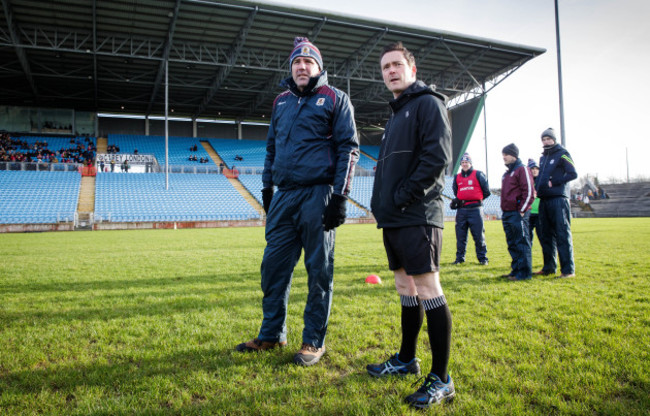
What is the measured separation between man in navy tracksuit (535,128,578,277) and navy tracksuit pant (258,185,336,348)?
4463mm

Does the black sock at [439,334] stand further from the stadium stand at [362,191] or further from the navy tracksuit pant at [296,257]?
the stadium stand at [362,191]

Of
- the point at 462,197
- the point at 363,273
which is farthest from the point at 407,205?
the point at 462,197

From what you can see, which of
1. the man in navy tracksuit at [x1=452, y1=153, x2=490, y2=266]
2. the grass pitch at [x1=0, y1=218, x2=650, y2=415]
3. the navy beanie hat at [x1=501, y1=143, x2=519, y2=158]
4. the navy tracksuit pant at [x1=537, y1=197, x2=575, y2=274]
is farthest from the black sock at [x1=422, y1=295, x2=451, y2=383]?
the man in navy tracksuit at [x1=452, y1=153, x2=490, y2=266]

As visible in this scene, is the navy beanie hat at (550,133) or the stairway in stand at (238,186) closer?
the navy beanie hat at (550,133)

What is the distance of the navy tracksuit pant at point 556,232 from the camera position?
5.61 meters

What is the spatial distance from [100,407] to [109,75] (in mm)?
32146

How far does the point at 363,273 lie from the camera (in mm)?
6133

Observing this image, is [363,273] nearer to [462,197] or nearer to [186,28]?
[462,197]

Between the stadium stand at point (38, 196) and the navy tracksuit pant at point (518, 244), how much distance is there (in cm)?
2315

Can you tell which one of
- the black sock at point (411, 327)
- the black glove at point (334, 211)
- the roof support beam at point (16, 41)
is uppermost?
the roof support beam at point (16, 41)

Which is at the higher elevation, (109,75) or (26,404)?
(109,75)

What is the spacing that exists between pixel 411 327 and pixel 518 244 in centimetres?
396

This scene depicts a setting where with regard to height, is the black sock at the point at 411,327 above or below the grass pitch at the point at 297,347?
above

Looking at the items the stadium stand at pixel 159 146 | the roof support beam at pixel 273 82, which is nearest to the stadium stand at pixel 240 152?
the stadium stand at pixel 159 146
